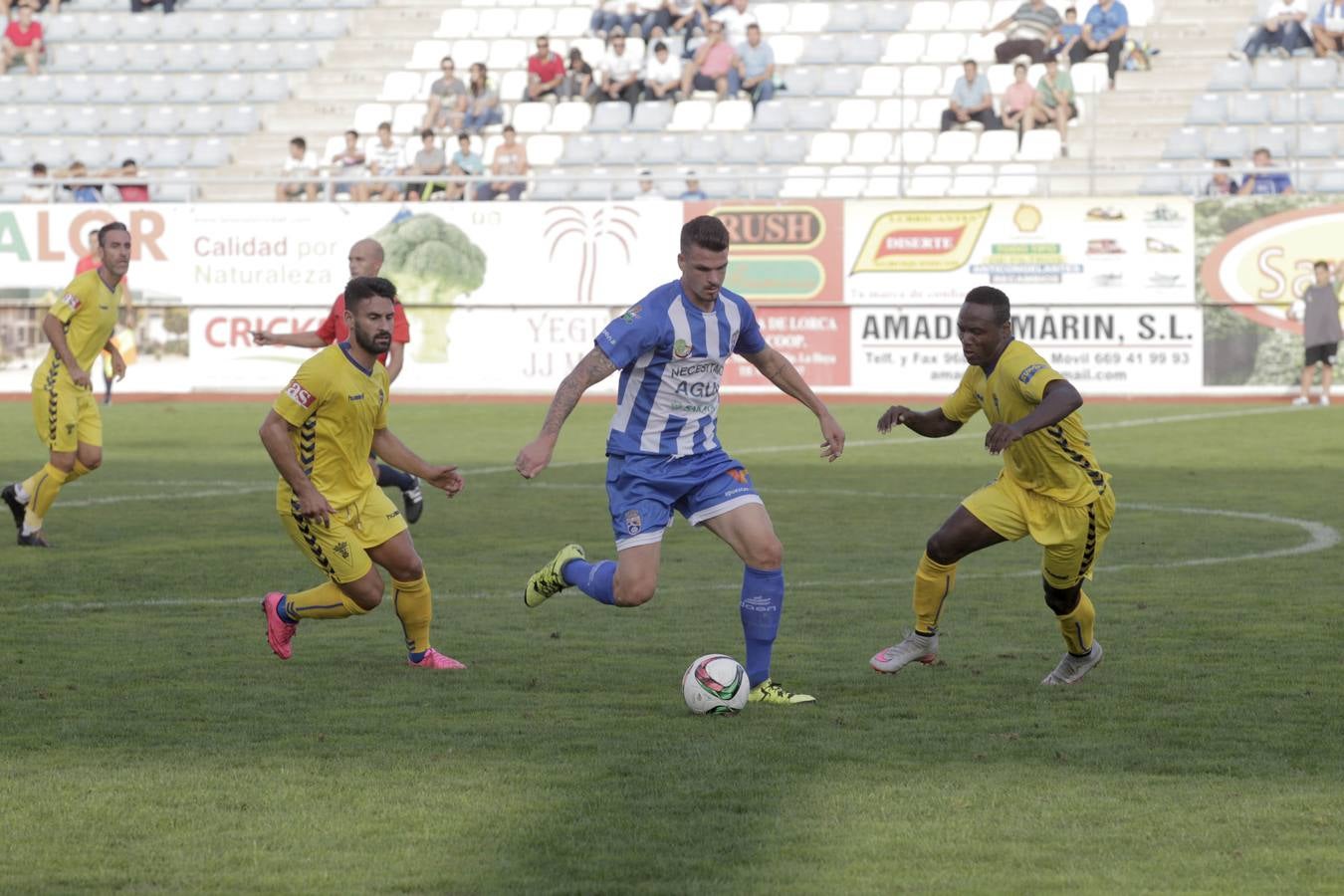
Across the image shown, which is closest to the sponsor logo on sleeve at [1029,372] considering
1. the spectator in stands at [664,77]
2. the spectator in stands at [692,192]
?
the spectator in stands at [692,192]

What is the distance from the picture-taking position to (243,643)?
952cm

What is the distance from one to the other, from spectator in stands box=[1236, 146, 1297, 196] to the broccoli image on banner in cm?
1117

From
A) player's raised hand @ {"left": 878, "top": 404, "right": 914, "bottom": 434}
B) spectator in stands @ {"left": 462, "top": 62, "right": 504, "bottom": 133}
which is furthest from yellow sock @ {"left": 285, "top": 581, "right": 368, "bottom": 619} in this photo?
spectator in stands @ {"left": 462, "top": 62, "right": 504, "bottom": 133}

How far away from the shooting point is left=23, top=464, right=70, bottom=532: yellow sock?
527 inches

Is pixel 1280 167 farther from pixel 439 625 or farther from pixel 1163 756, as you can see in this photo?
pixel 1163 756

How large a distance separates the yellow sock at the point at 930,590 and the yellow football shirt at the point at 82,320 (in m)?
7.00

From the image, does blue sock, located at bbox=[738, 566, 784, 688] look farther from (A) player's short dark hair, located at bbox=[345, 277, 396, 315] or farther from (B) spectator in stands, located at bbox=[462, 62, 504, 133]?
(B) spectator in stands, located at bbox=[462, 62, 504, 133]

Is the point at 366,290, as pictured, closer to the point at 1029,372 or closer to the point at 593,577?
the point at 593,577

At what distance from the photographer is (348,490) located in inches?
344

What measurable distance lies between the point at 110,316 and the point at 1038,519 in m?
7.68

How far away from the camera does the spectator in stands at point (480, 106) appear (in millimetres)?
34031

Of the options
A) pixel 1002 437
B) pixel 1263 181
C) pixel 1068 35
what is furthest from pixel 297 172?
pixel 1002 437

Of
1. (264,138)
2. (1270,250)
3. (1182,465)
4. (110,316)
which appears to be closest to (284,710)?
(110,316)

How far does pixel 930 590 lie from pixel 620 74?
89.0 feet
